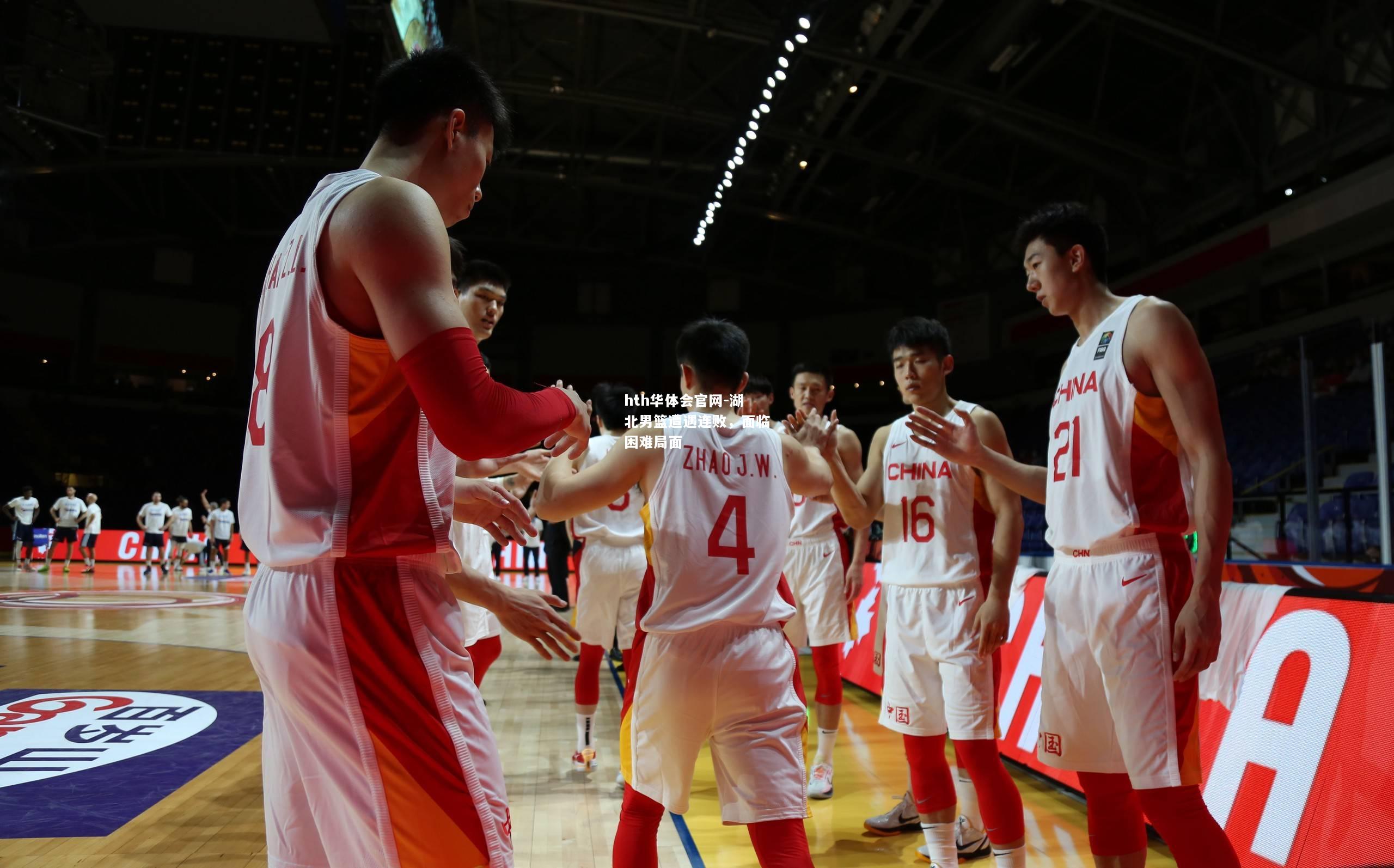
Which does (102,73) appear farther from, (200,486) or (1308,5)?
(1308,5)

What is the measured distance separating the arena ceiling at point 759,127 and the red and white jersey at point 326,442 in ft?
29.4

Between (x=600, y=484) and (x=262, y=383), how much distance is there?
1.20 meters

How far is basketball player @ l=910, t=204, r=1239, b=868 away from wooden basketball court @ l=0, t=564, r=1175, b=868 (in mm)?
1423

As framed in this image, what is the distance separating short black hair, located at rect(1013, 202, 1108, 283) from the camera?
2852 mm

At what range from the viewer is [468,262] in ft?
13.6

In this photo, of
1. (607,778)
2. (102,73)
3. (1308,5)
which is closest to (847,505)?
(607,778)

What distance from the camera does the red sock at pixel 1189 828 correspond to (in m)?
2.21

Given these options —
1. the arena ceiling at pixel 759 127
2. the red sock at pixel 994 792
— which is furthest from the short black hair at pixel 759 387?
the arena ceiling at pixel 759 127

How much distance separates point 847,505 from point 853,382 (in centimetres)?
2247

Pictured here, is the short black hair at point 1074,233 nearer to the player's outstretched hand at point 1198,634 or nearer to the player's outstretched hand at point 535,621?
the player's outstretched hand at point 1198,634

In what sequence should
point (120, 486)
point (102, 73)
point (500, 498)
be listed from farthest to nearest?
point (120, 486)
point (102, 73)
point (500, 498)

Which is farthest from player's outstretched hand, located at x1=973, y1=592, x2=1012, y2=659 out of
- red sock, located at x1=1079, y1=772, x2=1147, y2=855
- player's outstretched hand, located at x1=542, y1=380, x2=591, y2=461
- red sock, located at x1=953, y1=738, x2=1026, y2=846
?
player's outstretched hand, located at x1=542, y1=380, x2=591, y2=461

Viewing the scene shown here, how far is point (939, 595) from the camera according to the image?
3527mm

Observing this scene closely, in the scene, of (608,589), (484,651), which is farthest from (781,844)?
(608,589)
